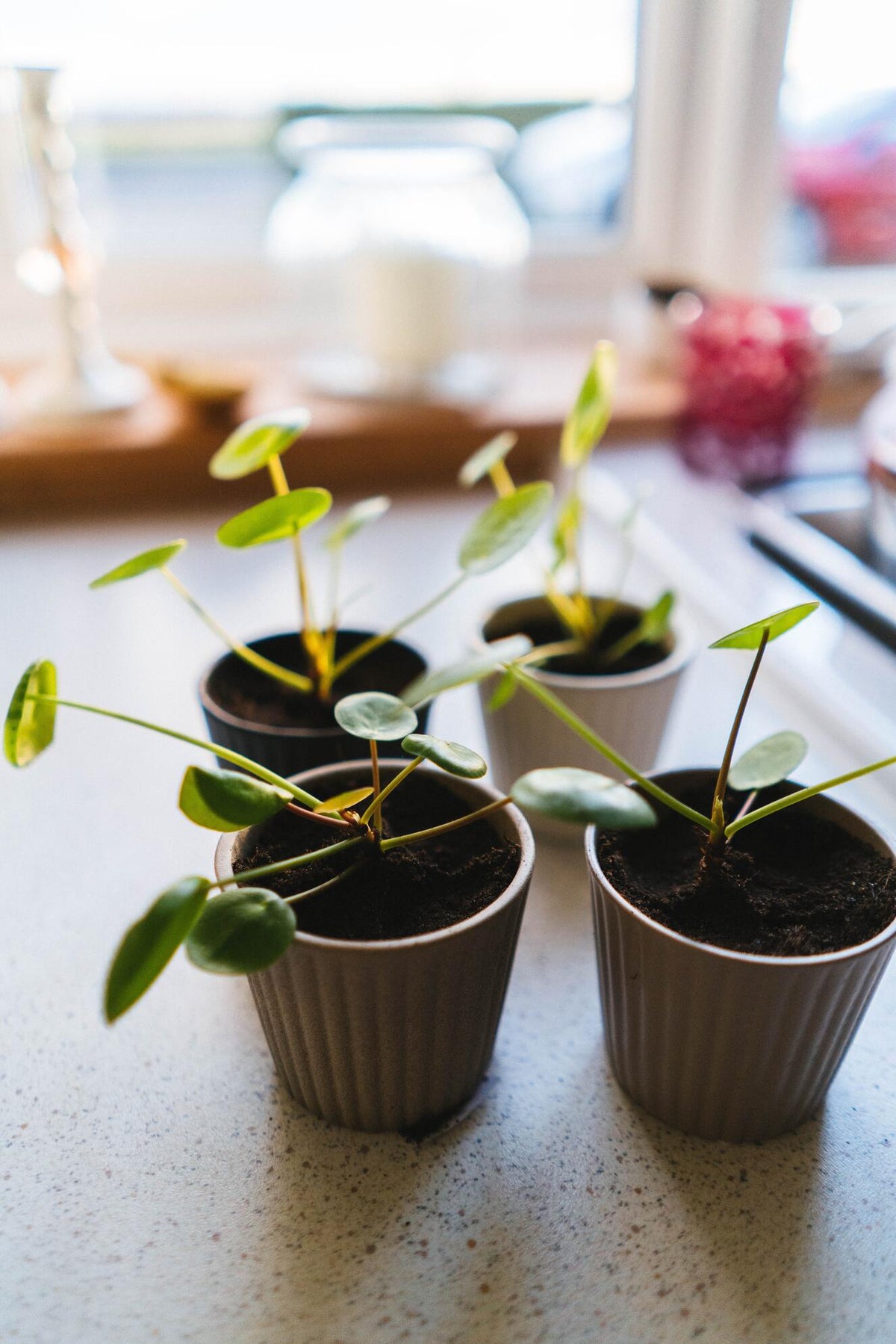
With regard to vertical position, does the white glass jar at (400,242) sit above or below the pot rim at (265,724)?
above

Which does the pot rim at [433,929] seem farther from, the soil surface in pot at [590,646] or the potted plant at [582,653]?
the soil surface in pot at [590,646]

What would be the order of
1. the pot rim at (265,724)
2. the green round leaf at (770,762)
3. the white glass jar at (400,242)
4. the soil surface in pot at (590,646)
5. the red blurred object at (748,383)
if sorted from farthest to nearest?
the white glass jar at (400,242), the red blurred object at (748,383), the soil surface in pot at (590,646), the pot rim at (265,724), the green round leaf at (770,762)

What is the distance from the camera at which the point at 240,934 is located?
1.32ft

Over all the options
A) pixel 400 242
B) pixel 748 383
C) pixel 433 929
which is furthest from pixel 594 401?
pixel 400 242

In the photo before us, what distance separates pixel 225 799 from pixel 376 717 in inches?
3.0

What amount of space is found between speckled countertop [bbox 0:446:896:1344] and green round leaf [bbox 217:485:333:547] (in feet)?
0.79

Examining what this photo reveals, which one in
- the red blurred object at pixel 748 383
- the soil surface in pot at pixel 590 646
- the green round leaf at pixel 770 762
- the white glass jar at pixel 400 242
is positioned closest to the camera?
the green round leaf at pixel 770 762

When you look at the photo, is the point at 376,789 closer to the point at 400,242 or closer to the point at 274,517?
the point at 274,517

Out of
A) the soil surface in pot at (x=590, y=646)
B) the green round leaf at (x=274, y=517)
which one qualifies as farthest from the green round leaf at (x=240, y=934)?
the soil surface in pot at (x=590, y=646)

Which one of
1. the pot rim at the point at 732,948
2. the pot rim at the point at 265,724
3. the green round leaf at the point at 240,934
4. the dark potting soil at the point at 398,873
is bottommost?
the pot rim at the point at 265,724

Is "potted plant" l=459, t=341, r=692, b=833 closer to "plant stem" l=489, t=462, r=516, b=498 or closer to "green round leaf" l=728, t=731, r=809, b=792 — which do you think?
"plant stem" l=489, t=462, r=516, b=498

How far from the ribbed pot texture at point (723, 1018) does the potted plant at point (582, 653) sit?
0.54 ft

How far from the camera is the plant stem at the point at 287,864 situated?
1.40 ft

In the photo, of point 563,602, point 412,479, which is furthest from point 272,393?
point 563,602
